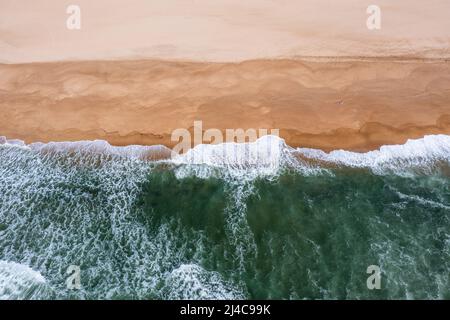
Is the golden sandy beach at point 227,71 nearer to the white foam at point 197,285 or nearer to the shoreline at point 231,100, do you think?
the shoreline at point 231,100

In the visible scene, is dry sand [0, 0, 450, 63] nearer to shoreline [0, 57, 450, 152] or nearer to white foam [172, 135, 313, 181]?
shoreline [0, 57, 450, 152]

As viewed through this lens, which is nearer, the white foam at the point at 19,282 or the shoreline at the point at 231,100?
the white foam at the point at 19,282

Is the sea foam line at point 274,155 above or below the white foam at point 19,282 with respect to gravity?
above

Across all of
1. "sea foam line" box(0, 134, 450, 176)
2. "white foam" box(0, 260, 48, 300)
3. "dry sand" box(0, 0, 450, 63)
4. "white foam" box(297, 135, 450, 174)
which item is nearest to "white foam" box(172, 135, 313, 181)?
"sea foam line" box(0, 134, 450, 176)

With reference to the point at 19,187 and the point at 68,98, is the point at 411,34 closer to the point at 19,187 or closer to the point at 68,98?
the point at 68,98

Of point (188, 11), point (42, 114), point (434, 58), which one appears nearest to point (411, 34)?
point (434, 58)

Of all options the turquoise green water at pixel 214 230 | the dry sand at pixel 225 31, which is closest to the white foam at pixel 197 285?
the turquoise green water at pixel 214 230
